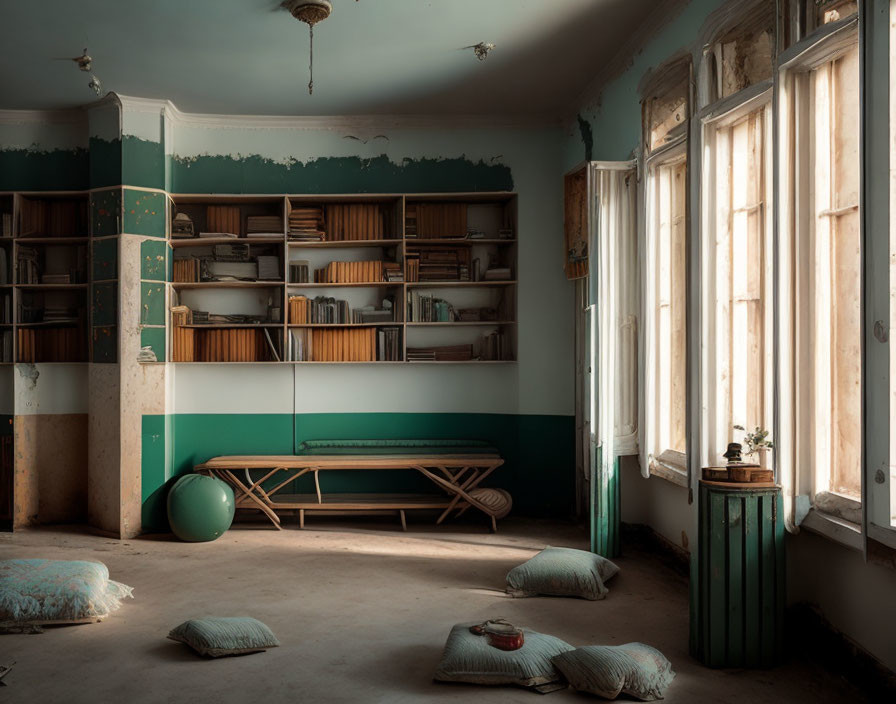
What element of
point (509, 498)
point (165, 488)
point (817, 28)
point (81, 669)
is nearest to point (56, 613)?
point (81, 669)

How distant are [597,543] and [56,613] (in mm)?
3364

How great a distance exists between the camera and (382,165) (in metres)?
6.98

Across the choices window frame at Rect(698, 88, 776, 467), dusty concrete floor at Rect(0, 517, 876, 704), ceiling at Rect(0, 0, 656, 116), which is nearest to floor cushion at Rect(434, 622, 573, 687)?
dusty concrete floor at Rect(0, 517, 876, 704)

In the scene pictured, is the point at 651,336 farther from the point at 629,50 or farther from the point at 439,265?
the point at 439,265

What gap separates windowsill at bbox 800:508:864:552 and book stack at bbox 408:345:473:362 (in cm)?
389

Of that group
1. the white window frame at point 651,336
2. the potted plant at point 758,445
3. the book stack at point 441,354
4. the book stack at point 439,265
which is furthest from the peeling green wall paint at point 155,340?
the potted plant at point 758,445

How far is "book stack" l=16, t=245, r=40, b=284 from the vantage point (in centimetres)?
665

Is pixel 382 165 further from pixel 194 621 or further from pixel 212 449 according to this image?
pixel 194 621

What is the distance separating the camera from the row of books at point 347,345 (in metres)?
6.80

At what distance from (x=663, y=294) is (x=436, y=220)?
2569 mm

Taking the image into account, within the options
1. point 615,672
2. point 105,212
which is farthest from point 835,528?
point 105,212

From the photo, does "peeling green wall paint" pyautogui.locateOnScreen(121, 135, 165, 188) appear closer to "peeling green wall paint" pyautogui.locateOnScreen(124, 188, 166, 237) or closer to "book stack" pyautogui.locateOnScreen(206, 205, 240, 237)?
"peeling green wall paint" pyautogui.locateOnScreen(124, 188, 166, 237)

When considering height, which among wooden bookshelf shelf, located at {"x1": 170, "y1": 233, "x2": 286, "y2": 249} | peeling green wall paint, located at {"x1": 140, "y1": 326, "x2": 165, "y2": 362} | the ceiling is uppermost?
the ceiling

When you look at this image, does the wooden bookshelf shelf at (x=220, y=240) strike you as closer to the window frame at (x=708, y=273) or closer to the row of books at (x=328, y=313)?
the row of books at (x=328, y=313)
